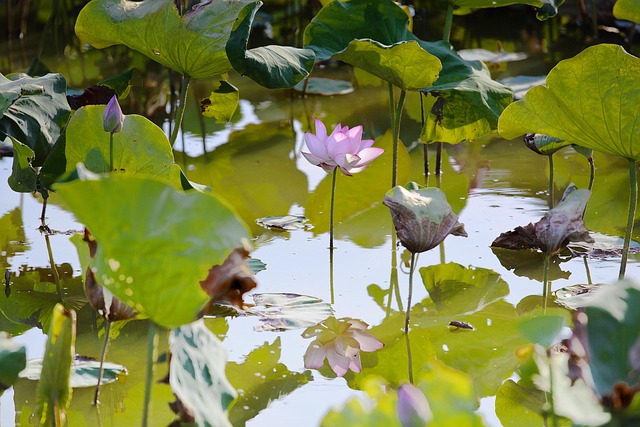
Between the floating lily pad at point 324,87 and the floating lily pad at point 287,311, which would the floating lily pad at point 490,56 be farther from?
the floating lily pad at point 287,311

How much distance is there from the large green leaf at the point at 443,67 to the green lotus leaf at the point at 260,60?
15cm

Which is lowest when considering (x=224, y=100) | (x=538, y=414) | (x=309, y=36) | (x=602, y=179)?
(x=538, y=414)

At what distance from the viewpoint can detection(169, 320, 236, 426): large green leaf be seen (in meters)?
0.80

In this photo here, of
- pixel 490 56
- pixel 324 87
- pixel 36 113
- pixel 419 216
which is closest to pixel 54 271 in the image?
pixel 36 113

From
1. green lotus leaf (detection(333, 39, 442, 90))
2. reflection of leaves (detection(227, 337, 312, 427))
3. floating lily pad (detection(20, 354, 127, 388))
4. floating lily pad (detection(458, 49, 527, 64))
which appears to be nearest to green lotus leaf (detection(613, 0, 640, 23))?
floating lily pad (detection(458, 49, 527, 64))

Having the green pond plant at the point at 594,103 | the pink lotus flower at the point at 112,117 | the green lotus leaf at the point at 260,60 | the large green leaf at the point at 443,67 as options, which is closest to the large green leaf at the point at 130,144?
the pink lotus flower at the point at 112,117

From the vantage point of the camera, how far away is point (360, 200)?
2.02 meters

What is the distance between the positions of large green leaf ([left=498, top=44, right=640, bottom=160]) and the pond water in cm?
27

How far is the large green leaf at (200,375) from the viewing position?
2.61 feet

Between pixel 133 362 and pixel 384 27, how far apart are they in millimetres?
984

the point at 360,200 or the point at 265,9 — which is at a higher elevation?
the point at 265,9

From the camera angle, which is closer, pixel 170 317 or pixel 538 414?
pixel 170 317

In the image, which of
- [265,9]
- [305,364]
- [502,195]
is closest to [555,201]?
[502,195]

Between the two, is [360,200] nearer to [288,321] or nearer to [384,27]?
[384,27]
